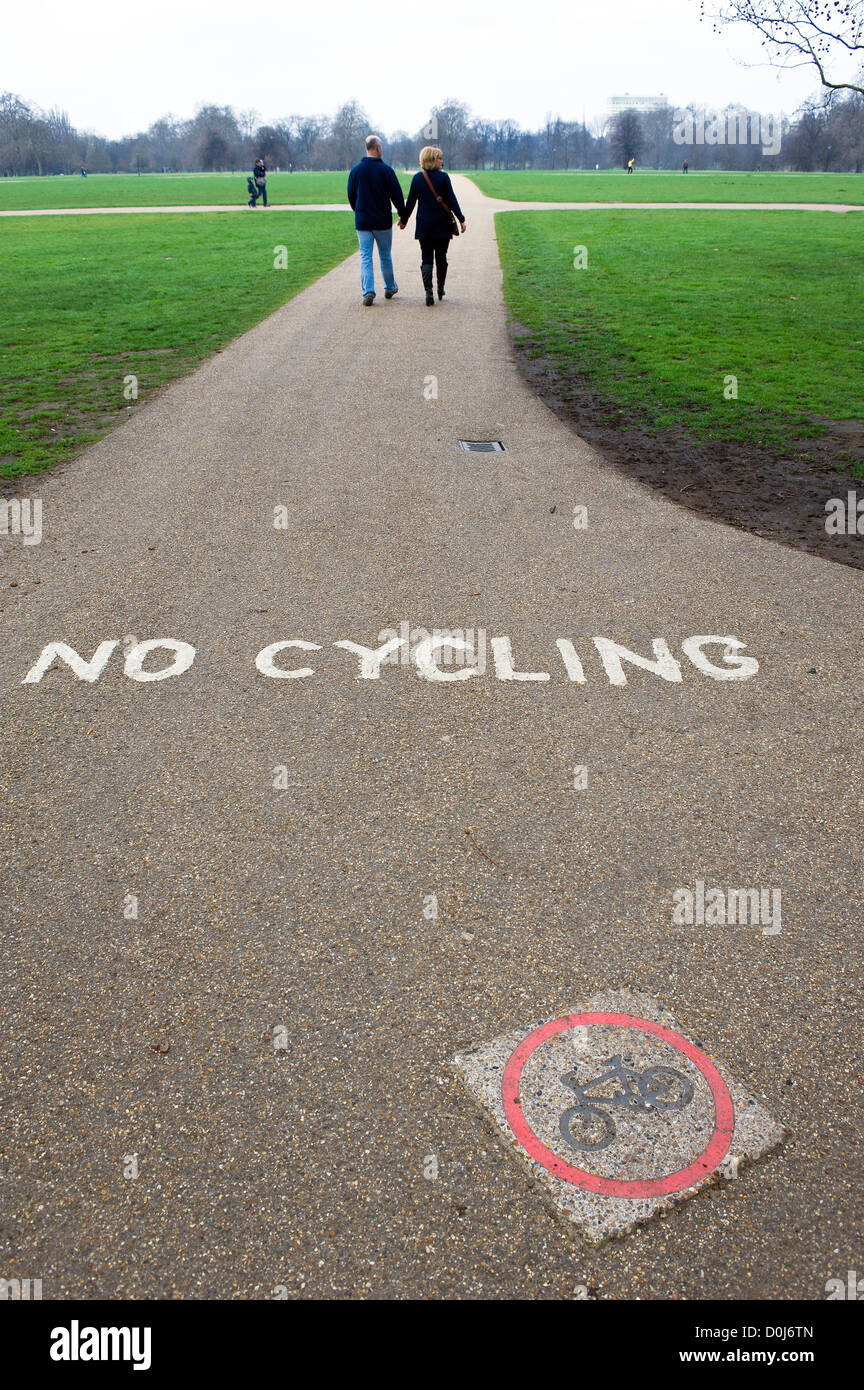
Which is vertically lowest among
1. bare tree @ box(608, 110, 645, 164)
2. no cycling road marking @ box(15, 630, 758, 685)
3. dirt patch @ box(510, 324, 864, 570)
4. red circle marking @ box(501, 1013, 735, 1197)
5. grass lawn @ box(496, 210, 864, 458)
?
red circle marking @ box(501, 1013, 735, 1197)

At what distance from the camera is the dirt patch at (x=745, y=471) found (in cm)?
731

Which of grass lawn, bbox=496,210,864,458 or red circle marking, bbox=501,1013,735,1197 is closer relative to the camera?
red circle marking, bbox=501,1013,735,1197

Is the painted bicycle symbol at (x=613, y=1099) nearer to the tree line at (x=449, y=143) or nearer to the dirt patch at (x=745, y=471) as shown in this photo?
the dirt patch at (x=745, y=471)

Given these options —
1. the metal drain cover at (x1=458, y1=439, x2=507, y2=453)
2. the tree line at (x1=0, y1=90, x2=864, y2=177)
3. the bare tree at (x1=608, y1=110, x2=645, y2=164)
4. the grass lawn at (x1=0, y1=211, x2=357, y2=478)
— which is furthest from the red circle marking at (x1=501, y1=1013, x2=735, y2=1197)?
the bare tree at (x1=608, y1=110, x2=645, y2=164)

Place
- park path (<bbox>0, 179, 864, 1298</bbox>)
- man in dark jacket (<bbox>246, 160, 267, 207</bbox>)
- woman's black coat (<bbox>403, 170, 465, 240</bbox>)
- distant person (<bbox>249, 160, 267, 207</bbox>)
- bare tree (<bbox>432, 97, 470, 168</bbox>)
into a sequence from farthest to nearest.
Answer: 1. bare tree (<bbox>432, 97, 470, 168</bbox>)
2. man in dark jacket (<bbox>246, 160, 267, 207</bbox>)
3. distant person (<bbox>249, 160, 267, 207</bbox>)
4. woman's black coat (<bbox>403, 170, 465, 240</bbox>)
5. park path (<bbox>0, 179, 864, 1298</bbox>)

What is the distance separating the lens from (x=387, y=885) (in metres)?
3.65

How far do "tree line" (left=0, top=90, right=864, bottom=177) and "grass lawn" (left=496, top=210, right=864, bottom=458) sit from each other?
3716 inches

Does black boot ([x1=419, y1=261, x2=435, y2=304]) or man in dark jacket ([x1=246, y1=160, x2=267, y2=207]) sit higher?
man in dark jacket ([x1=246, y1=160, x2=267, y2=207])

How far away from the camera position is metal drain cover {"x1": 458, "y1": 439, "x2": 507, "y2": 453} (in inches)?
355

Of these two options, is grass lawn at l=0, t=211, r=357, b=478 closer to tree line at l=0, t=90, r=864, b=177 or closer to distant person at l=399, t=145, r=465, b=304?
distant person at l=399, t=145, r=465, b=304

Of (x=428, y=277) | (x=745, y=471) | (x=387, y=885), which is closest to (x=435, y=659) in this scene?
(x=387, y=885)

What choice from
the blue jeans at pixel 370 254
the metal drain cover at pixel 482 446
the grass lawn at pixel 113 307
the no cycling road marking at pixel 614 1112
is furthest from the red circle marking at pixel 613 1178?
the blue jeans at pixel 370 254

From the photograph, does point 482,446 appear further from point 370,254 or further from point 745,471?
point 370,254
